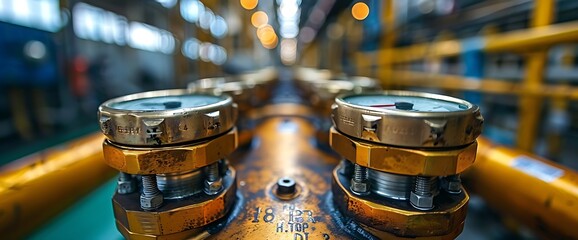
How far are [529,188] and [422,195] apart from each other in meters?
0.34

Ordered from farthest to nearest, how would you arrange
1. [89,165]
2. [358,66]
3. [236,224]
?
[358,66] < [89,165] < [236,224]

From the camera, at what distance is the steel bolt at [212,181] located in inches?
20.5

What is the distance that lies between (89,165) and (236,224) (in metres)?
0.47


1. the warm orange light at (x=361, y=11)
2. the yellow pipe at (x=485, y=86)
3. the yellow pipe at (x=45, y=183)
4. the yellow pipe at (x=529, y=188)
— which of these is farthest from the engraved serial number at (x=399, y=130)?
the warm orange light at (x=361, y=11)

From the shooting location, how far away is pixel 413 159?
430mm

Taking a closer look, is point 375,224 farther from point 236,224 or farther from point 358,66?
point 358,66

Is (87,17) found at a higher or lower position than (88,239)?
higher

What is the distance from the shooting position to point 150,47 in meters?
5.77

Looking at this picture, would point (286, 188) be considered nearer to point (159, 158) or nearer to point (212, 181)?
point (212, 181)

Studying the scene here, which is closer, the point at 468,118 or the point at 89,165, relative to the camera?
the point at 468,118

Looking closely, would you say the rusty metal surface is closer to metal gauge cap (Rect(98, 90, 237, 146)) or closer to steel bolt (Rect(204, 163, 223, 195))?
steel bolt (Rect(204, 163, 223, 195))

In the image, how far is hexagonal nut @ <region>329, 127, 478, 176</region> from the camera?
0.43 metres

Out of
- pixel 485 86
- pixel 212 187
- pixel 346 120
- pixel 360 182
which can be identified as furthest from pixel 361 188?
pixel 485 86

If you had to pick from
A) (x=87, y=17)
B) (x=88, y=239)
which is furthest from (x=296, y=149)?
(x=87, y=17)
